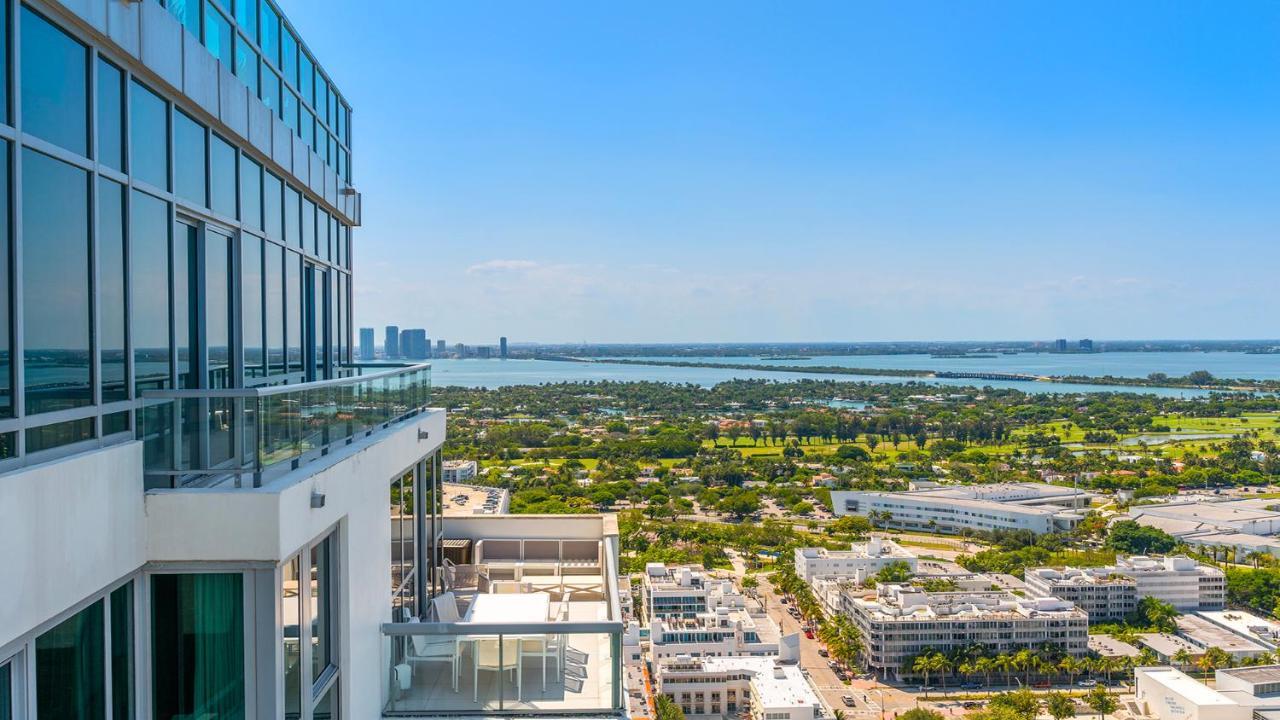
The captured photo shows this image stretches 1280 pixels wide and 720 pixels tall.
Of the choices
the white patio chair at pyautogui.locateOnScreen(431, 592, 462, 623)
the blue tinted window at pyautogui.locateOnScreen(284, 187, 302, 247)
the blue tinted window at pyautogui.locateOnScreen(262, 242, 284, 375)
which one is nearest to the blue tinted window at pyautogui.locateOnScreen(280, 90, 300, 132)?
the blue tinted window at pyautogui.locateOnScreen(284, 187, 302, 247)

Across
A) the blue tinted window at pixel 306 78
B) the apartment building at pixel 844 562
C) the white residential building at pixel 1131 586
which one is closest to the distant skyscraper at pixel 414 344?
the apartment building at pixel 844 562

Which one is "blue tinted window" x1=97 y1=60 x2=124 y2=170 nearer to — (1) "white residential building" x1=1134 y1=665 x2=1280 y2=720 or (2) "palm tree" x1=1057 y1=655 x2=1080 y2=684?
(1) "white residential building" x1=1134 y1=665 x2=1280 y2=720

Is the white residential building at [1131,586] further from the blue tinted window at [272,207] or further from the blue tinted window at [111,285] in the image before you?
the blue tinted window at [111,285]

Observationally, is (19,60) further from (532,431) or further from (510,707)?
(532,431)

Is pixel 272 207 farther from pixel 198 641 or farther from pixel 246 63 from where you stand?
pixel 198 641

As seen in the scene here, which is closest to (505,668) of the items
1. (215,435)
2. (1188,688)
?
(215,435)

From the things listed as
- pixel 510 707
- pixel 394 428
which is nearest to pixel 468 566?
pixel 394 428

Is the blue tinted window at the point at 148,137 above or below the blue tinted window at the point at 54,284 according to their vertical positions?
above
